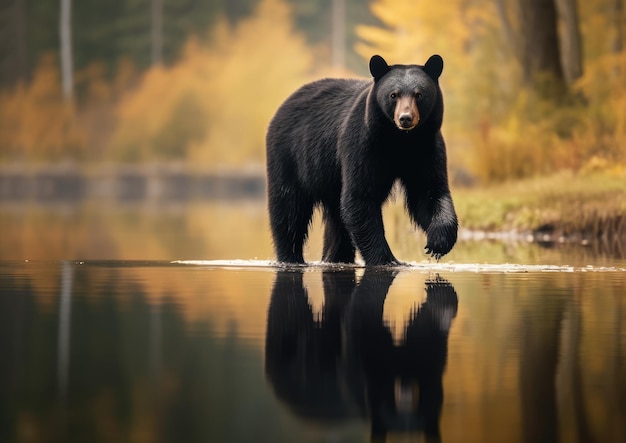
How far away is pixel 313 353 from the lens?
19.0 feet

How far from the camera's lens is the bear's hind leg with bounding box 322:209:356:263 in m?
11.3

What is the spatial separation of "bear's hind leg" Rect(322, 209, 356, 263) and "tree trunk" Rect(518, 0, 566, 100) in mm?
10801

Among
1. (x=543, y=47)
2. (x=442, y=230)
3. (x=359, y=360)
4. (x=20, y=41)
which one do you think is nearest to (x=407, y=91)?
(x=442, y=230)

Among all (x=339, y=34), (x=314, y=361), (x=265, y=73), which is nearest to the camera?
(x=314, y=361)

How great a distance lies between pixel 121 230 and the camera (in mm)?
18781

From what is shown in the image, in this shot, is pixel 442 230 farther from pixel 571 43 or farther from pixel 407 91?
pixel 571 43

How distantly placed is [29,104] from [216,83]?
7.27 meters

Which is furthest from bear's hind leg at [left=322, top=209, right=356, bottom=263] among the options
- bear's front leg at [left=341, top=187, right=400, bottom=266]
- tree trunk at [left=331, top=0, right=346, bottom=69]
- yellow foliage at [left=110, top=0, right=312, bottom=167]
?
tree trunk at [left=331, top=0, right=346, bottom=69]

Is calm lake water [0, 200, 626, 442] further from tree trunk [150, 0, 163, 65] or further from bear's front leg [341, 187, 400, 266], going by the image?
tree trunk [150, 0, 163, 65]

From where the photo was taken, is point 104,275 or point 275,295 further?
point 104,275

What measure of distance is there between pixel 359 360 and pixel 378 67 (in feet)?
15.7

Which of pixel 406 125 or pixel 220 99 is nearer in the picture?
pixel 406 125

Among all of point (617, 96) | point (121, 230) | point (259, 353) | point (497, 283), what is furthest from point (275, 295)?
point (617, 96)

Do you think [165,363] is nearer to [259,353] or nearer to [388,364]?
[259,353]
